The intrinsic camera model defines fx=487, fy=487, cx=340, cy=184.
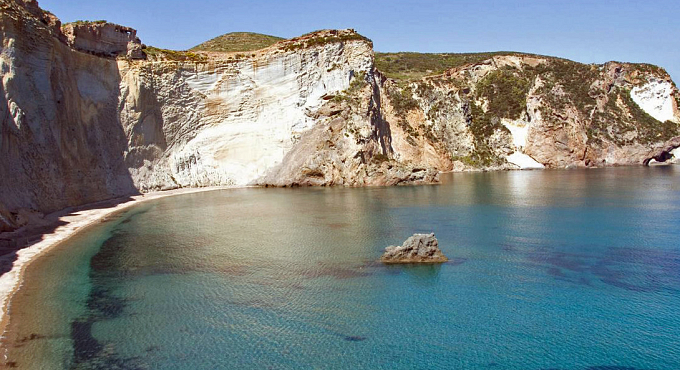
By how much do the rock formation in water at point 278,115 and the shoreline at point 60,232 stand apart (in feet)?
4.48

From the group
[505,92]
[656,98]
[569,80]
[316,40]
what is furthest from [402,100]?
[656,98]

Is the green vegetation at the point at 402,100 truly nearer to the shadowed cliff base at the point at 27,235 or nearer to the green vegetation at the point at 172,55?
the green vegetation at the point at 172,55

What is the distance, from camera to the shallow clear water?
1108 cm

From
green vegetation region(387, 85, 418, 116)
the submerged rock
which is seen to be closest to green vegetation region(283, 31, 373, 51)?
green vegetation region(387, 85, 418, 116)

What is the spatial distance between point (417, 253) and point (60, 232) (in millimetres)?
19297

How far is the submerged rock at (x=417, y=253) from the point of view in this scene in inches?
741

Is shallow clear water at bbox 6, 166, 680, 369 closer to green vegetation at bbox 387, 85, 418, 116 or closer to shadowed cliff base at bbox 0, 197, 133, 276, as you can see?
shadowed cliff base at bbox 0, 197, 133, 276

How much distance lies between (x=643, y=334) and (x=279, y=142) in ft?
151

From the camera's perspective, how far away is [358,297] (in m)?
14.8

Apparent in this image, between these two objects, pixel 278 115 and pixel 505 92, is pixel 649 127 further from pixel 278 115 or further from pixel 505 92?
pixel 278 115

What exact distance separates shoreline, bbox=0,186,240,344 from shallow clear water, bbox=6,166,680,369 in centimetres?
40

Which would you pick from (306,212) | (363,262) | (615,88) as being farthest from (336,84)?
(615,88)

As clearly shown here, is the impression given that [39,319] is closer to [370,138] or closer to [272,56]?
[370,138]

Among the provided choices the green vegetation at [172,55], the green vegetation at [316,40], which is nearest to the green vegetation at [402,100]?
the green vegetation at [316,40]
